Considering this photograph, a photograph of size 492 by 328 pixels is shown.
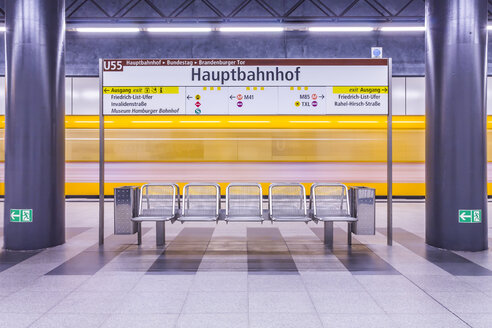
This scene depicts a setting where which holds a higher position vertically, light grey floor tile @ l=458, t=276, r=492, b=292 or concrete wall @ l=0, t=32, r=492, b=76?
concrete wall @ l=0, t=32, r=492, b=76

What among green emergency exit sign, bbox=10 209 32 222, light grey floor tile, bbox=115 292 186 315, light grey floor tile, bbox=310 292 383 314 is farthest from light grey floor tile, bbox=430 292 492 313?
green emergency exit sign, bbox=10 209 32 222

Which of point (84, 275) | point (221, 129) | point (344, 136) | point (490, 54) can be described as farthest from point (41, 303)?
point (490, 54)

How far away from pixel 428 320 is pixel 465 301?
0.71m

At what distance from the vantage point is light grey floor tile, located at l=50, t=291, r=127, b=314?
3355 mm

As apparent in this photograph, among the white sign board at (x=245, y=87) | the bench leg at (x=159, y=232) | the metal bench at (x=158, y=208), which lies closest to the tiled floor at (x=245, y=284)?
the bench leg at (x=159, y=232)

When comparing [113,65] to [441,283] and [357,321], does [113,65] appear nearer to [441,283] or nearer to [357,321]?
[357,321]

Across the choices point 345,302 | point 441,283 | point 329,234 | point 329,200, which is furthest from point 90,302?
point 329,200

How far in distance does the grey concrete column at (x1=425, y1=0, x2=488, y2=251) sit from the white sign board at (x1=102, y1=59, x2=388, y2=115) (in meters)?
0.96

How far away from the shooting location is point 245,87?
20.5 ft

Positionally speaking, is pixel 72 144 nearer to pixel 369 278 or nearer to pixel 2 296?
pixel 2 296

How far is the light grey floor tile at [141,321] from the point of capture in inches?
120

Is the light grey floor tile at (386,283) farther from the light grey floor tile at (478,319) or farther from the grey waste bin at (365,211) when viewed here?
the grey waste bin at (365,211)

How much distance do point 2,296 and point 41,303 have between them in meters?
0.51

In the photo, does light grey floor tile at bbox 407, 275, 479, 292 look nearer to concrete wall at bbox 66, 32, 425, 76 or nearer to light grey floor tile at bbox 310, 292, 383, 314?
light grey floor tile at bbox 310, 292, 383, 314
